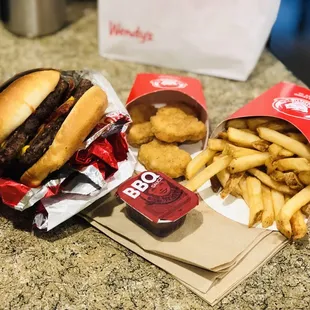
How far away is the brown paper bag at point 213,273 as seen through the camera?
922 mm

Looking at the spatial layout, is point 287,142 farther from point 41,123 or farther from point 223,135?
point 41,123

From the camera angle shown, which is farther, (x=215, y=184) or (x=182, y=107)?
(x=182, y=107)

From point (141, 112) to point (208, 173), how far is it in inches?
11.0

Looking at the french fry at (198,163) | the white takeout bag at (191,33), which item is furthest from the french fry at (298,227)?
the white takeout bag at (191,33)

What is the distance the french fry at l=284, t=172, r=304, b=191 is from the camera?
41.0 inches

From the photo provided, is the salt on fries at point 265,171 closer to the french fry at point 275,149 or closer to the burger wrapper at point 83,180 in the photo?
the french fry at point 275,149

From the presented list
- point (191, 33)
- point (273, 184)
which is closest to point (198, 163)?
point (273, 184)

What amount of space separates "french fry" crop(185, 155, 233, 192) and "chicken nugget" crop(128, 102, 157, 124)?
0.25 m

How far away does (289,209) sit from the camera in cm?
100

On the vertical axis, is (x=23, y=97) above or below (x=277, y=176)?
above

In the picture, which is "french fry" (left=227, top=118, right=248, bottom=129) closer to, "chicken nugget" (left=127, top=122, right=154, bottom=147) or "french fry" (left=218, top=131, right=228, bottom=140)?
"french fry" (left=218, top=131, right=228, bottom=140)

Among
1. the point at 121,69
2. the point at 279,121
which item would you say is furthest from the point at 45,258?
the point at 121,69

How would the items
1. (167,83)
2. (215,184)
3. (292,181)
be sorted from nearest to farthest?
(292,181) → (215,184) → (167,83)

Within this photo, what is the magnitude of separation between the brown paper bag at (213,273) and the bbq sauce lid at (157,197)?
69 mm
